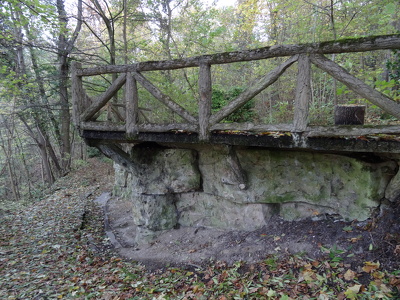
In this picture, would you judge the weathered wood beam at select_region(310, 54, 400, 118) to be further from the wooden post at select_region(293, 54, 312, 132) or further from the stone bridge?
the wooden post at select_region(293, 54, 312, 132)

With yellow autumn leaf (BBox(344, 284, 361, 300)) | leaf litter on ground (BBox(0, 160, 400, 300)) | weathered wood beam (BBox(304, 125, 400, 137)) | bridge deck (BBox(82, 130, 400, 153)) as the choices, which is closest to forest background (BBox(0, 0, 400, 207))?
bridge deck (BBox(82, 130, 400, 153))

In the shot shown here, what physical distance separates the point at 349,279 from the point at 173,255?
3435mm

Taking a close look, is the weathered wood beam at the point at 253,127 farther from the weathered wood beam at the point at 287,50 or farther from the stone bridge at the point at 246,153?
the weathered wood beam at the point at 287,50

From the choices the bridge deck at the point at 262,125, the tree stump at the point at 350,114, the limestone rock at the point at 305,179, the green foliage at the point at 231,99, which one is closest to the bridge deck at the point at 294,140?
the bridge deck at the point at 262,125

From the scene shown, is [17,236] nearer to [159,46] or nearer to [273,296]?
[273,296]

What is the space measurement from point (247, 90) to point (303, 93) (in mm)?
752

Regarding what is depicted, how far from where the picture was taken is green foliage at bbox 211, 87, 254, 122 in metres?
6.48

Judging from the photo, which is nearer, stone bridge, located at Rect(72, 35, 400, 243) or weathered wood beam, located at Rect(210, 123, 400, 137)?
weathered wood beam, located at Rect(210, 123, 400, 137)

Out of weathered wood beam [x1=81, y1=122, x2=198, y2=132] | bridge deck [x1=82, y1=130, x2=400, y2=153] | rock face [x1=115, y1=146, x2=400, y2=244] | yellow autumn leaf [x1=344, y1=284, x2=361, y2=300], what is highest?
weathered wood beam [x1=81, y1=122, x2=198, y2=132]

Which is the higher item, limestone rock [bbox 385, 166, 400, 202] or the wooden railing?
the wooden railing

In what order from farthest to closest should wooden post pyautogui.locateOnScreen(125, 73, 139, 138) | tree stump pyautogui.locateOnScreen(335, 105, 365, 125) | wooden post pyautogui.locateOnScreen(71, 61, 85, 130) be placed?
wooden post pyautogui.locateOnScreen(71, 61, 85, 130) → wooden post pyautogui.locateOnScreen(125, 73, 139, 138) → tree stump pyautogui.locateOnScreen(335, 105, 365, 125)

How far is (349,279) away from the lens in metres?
3.43

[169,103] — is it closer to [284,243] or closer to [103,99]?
[103,99]

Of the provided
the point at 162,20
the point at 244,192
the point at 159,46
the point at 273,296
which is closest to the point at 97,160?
the point at 159,46
